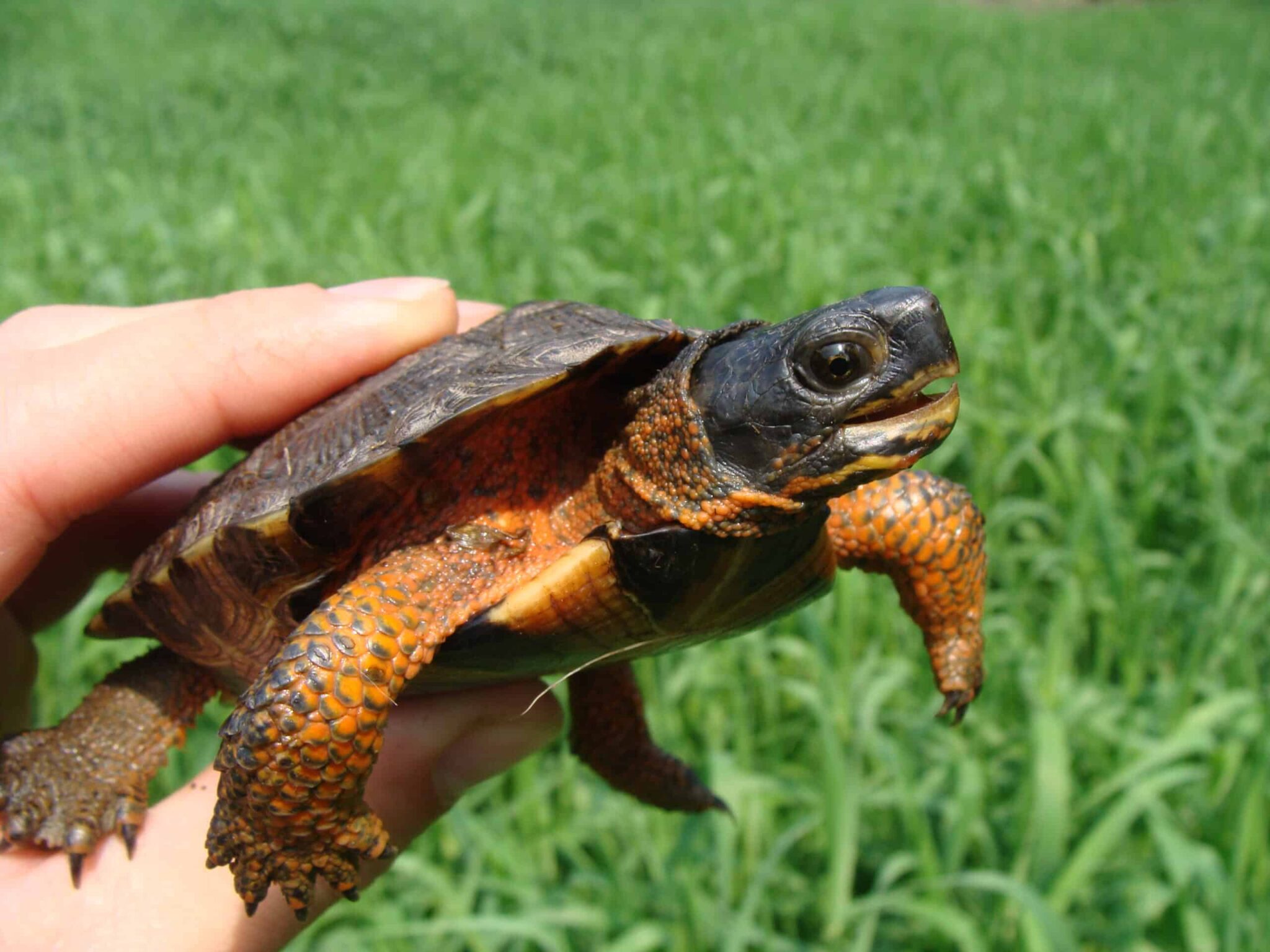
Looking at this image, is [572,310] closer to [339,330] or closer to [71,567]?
[339,330]

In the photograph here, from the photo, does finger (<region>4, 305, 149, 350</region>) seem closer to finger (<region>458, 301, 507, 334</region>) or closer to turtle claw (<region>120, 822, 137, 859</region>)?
finger (<region>458, 301, 507, 334</region>)

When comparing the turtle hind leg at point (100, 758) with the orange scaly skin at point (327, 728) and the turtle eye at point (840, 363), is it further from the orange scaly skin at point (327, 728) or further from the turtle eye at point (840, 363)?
the turtle eye at point (840, 363)

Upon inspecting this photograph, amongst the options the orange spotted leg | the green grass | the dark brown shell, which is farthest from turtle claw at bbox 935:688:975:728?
the dark brown shell

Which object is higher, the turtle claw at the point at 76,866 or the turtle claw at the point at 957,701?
the turtle claw at the point at 957,701

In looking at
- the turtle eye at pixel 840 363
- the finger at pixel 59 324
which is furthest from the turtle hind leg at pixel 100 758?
the turtle eye at pixel 840 363

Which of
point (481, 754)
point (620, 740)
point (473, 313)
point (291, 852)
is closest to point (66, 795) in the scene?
point (291, 852)
